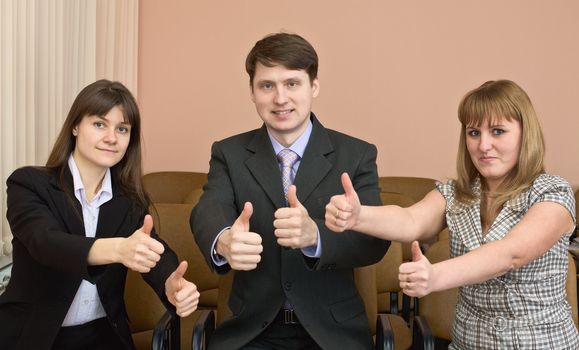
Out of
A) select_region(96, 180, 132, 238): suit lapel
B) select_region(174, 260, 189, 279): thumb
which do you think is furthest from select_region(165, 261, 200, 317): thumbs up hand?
select_region(96, 180, 132, 238): suit lapel

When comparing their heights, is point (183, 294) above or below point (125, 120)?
below

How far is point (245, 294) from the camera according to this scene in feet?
7.87

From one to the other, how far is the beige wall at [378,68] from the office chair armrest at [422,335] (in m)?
3.16

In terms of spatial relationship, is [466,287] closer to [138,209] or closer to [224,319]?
[224,319]

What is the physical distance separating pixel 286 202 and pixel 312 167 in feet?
0.51

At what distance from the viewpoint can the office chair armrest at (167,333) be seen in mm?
2420

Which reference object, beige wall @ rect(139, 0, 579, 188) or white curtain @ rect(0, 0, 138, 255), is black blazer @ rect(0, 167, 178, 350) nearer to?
white curtain @ rect(0, 0, 138, 255)

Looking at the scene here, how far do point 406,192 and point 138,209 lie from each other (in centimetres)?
281

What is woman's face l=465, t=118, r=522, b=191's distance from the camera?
2.19 meters

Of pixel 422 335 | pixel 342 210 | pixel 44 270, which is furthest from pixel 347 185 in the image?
pixel 44 270

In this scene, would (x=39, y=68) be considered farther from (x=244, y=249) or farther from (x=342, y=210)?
(x=342, y=210)

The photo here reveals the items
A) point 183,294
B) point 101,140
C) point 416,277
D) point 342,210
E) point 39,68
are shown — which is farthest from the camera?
point 39,68

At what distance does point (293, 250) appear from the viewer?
235 centimetres

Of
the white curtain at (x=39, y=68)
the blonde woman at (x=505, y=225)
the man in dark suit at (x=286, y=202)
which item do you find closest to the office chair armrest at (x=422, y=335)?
the blonde woman at (x=505, y=225)
